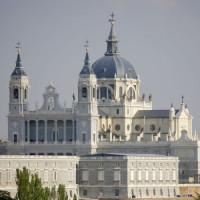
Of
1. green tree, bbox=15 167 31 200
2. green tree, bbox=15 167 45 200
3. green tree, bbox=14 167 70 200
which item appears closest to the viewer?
green tree, bbox=14 167 70 200

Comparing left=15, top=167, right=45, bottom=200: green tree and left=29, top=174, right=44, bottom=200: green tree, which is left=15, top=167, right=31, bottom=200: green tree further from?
left=29, top=174, right=44, bottom=200: green tree

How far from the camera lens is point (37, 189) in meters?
174

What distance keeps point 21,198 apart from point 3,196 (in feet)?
13.4

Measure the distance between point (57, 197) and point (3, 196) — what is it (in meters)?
6.94

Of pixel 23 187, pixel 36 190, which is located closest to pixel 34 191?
pixel 36 190

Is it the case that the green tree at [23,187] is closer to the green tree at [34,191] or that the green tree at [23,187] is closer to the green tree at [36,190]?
the green tree at [34,191]

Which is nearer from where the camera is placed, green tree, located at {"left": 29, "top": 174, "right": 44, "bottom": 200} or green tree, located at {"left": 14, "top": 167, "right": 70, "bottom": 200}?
green tree, located at {"left": 29, "top": 174, "right": 44, "bottom": 200}

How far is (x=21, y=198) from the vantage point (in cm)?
17512

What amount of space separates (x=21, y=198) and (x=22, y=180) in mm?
2893

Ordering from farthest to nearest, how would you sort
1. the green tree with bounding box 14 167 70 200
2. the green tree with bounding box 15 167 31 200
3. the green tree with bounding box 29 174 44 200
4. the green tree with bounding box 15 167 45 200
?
the green tree with bounding box 15 167 31 200 < the green tree with bounding box 15 167 45 200 < the green tree with bounding box 14 167 70 200 < the green tree with bounding box 29 174 44 200

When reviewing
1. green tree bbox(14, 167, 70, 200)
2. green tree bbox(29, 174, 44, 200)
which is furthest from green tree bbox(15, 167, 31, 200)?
green tree bbox(29, 174, 44, 200)

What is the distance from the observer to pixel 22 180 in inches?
6988

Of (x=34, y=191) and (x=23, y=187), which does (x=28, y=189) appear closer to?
(x=23, y=187)

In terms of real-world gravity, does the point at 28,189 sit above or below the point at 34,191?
above
